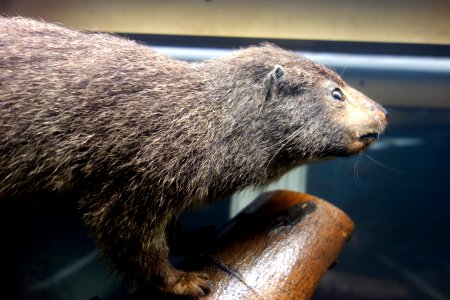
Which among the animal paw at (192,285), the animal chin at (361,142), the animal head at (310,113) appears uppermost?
the animal head at (310,113)

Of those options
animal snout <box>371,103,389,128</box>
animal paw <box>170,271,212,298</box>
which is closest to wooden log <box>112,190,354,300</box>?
animal paw <box>170,271,212,298</box>

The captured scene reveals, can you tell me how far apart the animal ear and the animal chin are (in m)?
0.34

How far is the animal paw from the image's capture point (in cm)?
139

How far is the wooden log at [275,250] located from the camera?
1431mm

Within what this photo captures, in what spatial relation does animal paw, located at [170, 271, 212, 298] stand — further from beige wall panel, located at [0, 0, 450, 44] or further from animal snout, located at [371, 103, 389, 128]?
beige wall panel, located at [0, 0, 450, 44]

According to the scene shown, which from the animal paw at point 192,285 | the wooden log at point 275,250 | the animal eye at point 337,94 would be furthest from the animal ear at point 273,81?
the animal paw at point 192,285

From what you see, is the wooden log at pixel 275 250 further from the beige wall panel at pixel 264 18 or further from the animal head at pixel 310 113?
the beige wall panel at pixel 264 18

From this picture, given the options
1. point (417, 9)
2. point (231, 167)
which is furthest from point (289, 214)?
point (417, 9)

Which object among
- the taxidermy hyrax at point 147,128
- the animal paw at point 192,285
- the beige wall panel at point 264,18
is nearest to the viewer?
the taxidermy hyrax at point 147,128

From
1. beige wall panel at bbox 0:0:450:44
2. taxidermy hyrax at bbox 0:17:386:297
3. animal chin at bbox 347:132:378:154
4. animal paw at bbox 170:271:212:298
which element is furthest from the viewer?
beige wall panel at bbox 0:0:450:44

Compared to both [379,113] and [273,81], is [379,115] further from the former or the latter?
[273,81]

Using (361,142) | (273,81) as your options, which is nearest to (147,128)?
(273,81)

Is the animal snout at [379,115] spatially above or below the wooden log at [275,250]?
above

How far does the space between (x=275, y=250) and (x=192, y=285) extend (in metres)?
0.33
